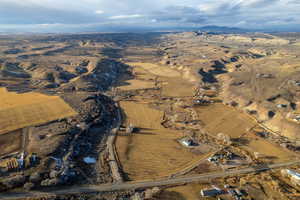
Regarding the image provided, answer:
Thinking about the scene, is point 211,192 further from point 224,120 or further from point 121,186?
point 224,120

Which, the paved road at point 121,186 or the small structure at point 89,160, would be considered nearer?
the paved road at point 121,186

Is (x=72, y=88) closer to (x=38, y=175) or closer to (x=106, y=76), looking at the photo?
(x=106, y=76)

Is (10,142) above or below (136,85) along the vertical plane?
below

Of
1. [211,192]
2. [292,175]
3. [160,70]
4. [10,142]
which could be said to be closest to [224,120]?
[292,175]

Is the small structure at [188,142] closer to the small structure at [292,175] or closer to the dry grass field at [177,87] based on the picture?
the small structure at [292,175]

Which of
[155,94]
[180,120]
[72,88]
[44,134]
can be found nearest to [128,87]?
[155,94]

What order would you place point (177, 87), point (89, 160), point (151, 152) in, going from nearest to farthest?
point (89, 160), point (151, 152), point (177, 87)

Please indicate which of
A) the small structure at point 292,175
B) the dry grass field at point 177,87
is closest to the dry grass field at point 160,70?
the dry grass field at point 177,87

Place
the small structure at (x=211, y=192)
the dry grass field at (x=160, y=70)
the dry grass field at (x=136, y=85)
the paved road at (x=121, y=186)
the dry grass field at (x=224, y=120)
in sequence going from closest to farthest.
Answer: the paved road at (x=121, y=186) < the small structure at (x=211, y=192) < the dry grass field at (x=224, y=120) < the dry grass field at (x=136, y=85) < the dry grass field at (x=160, y=70)
